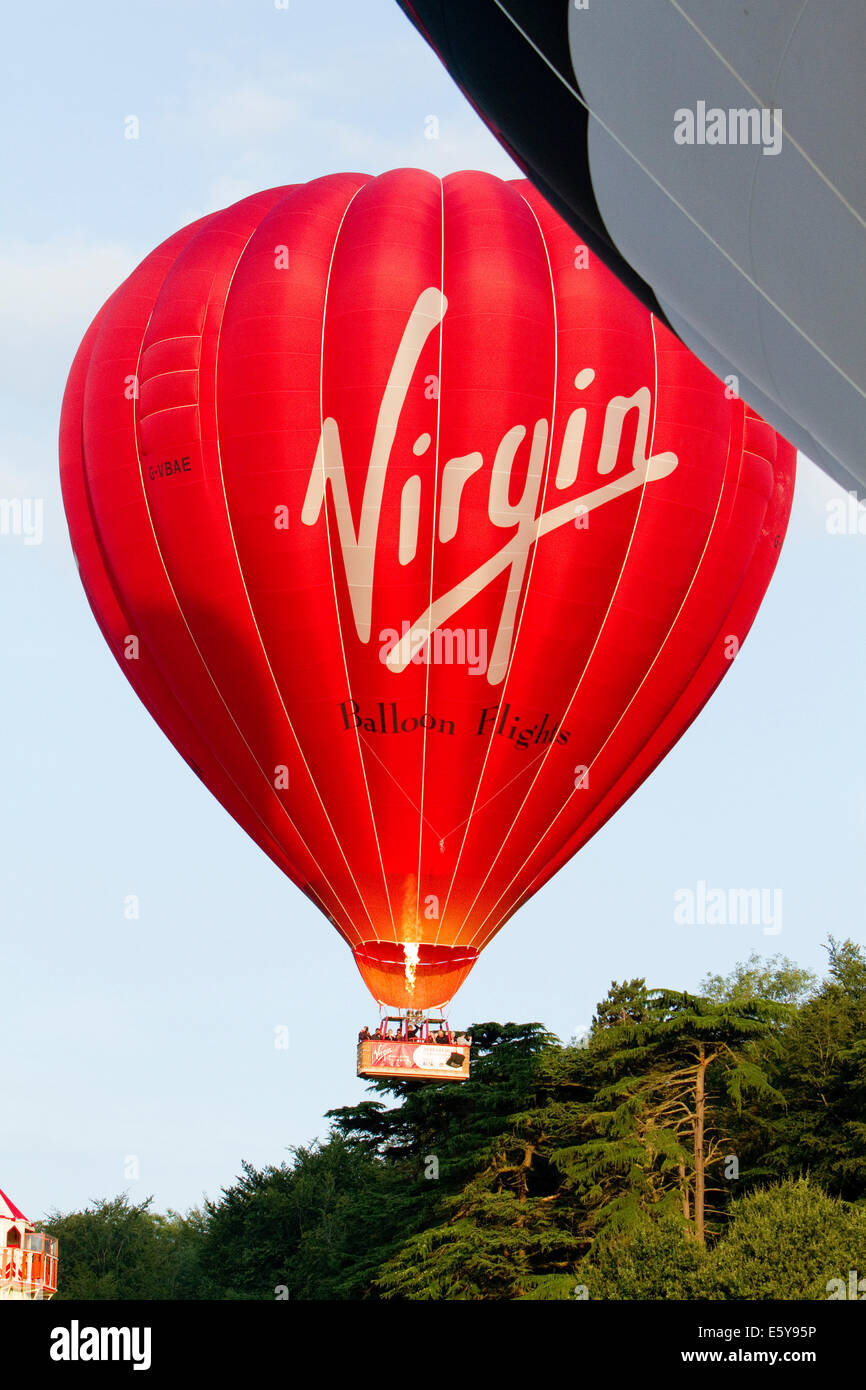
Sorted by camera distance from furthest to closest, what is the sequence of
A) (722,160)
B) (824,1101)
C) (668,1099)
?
(668,1099)
(824,1101)
(722,160)

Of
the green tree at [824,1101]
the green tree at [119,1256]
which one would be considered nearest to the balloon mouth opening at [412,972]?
the green tree at [824,1101]

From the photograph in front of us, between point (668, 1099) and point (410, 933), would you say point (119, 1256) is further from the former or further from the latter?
point (410, 933)

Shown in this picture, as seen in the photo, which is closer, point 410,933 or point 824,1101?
point 410,933

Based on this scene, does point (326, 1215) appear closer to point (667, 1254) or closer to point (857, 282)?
point (667, 1254)

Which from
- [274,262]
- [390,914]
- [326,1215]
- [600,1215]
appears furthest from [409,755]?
[326,1215]

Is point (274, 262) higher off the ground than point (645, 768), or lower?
higher

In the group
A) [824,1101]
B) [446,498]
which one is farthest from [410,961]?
[824,1101]
